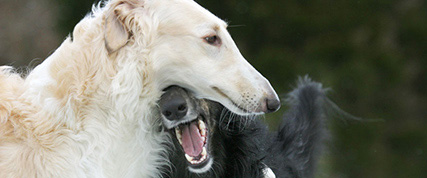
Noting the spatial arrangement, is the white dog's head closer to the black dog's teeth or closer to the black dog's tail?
the black dog's teeth

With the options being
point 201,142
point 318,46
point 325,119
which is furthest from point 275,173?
point 318,46

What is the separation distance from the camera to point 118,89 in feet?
9.86

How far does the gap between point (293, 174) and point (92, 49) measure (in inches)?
69.5

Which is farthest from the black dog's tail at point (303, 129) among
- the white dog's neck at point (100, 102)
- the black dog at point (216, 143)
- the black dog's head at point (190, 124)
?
the white dog's neck at point (100, 102)

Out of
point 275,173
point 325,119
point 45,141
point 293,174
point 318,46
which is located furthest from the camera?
point 318,46

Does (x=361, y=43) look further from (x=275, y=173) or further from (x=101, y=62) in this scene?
(x=101, y=62)

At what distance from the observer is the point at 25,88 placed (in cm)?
315

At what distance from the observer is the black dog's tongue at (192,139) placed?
10.3 feet

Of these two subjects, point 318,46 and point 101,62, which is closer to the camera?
point 101,62

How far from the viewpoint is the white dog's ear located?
3.00 meters

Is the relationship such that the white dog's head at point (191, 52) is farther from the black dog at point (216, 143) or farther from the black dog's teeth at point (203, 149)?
the black dog's teeth at point (203, 149)

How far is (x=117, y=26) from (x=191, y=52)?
15.2 inches

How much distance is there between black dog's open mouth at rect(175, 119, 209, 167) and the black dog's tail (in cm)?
119

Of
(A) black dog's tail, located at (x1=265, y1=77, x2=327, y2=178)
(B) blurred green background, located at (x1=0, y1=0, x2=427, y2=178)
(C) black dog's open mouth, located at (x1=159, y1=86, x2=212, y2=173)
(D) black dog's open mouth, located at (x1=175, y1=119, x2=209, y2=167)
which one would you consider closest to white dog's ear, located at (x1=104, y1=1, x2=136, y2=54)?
(C) black dog's open mouth, located at (x1=159, y1=86, x2=212, y2=173)
